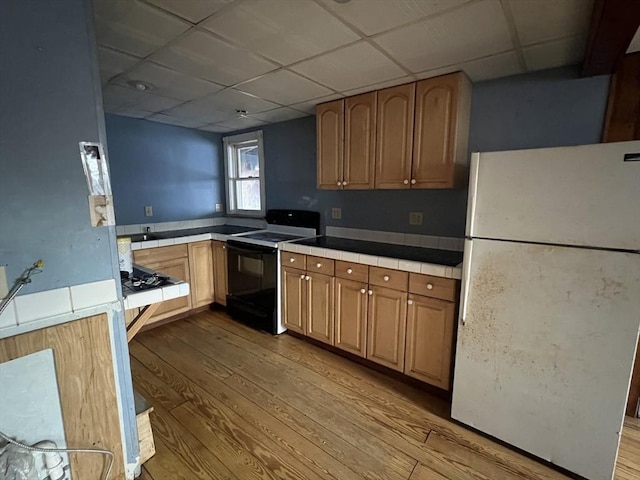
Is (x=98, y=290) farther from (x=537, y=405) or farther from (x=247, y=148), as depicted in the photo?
(x=247, y=148)

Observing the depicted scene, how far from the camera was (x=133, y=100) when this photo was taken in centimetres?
273

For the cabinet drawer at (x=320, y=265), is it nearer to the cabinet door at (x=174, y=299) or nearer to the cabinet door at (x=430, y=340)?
the cabinet door at (x=430, y=340)

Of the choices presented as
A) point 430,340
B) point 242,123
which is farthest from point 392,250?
point 242,123

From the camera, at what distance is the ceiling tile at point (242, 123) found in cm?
344

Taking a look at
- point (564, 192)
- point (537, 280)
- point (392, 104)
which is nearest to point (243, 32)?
point (392, 104)

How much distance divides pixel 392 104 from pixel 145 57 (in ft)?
5.61

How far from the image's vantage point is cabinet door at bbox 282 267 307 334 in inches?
110

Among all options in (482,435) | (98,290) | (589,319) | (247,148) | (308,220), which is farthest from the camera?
(247,148)

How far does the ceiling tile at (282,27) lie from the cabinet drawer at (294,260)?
158 centimetres

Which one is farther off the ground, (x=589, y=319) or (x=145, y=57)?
A: (x=145, y=57)

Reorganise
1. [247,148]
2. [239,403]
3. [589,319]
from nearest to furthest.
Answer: [589,319] → [239,403] → [247,148]

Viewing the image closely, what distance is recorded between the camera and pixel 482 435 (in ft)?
5.93

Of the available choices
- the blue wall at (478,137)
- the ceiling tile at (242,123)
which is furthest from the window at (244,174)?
the blue wall at (478,137)

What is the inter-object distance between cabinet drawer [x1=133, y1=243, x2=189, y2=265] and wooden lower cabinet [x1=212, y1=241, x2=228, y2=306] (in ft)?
1.08
